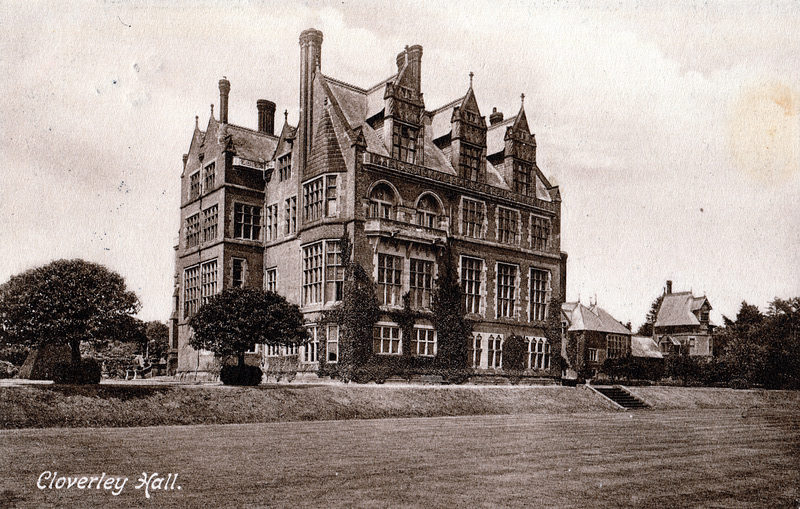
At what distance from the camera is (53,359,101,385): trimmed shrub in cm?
2306

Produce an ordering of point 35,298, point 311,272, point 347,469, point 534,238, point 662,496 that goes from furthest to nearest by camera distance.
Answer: point 534,238, point 311,272, point 35,298, point 347,469, point 662,496

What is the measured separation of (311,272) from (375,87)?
11.9m

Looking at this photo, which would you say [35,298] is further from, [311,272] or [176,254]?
[176,254]

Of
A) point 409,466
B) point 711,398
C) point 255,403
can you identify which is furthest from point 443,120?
point 409,466

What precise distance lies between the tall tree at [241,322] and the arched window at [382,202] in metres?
9.74

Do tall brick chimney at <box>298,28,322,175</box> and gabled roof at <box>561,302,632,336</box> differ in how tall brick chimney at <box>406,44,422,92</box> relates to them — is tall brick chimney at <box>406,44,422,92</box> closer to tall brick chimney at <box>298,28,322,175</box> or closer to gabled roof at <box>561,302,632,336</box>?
tall brick chimney at <box>298,28,322,175</box>

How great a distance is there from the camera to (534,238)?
44.3 m

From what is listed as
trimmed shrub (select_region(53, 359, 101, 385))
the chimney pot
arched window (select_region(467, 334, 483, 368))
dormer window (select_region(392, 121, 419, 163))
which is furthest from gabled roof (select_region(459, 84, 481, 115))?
trimmed shrub (select_region(53, 359, 101, 385))

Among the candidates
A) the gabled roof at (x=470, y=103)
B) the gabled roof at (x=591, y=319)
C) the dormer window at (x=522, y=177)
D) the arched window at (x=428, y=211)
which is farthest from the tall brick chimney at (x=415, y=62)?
the gabled roof at (x=591, y=319)

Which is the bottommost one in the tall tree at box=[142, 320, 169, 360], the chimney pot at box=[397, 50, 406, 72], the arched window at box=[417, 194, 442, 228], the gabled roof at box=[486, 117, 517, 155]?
the tall tree at box=[142, 320, 169, 360]

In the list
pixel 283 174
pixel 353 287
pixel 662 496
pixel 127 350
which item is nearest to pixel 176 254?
pixel 127 350

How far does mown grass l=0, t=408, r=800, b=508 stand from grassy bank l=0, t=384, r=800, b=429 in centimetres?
164

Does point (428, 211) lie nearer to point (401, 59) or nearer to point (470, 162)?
point (470, 162)

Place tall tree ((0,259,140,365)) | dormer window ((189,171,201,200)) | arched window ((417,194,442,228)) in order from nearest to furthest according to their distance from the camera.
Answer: tall tree ((0,259,140,365)) → arched window ((417,194,442,228)) → dormer window ((189,171,201,200))
